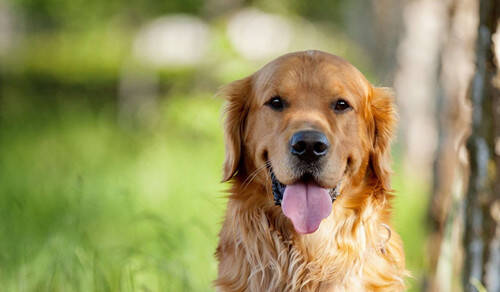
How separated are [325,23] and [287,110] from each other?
37.0 metres

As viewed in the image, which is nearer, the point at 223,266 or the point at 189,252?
the point at 223,266

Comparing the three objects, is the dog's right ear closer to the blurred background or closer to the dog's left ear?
the blurred background

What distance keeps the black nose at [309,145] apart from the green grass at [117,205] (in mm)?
884

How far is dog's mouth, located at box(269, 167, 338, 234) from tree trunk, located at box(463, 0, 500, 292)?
111cm

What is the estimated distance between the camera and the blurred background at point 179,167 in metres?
4.54

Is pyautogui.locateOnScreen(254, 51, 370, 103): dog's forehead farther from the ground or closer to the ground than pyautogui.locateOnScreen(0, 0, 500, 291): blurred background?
farther from the ground

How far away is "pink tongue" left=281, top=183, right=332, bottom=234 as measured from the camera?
3.42 m

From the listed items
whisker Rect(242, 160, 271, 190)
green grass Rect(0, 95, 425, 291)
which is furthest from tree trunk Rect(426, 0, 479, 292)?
whisker Rect(242, 160, 271, 190)

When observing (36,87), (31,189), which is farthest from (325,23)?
(31,189)

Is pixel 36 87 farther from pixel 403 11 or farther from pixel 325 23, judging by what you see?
pixel 403 11

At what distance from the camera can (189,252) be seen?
557 centimetres

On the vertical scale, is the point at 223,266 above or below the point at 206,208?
above

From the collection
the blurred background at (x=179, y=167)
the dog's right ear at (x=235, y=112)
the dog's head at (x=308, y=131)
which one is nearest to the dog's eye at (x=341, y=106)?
the dog's head at (x=308, y=131)

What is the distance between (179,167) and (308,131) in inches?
272
